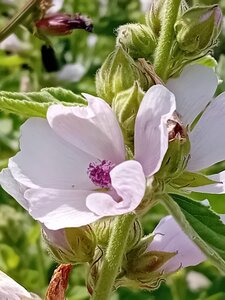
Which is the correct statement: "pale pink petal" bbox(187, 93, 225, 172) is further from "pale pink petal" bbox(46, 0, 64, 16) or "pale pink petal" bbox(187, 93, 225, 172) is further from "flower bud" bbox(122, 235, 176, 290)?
"pale pink petal" bbox(46, 0, 64, 16)

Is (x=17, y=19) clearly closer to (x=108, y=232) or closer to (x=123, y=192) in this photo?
(x=108, y=232)

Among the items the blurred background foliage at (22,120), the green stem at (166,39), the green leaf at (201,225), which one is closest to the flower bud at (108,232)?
the green leaf at (201,225)

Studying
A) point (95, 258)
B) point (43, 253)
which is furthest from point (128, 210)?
point (43, 253)

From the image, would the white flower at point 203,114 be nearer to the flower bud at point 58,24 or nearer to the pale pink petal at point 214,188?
the pale pink petal at point 214,188

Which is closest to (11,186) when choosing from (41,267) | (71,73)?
(41,267)

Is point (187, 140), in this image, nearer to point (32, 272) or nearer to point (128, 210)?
point (128, 210)
